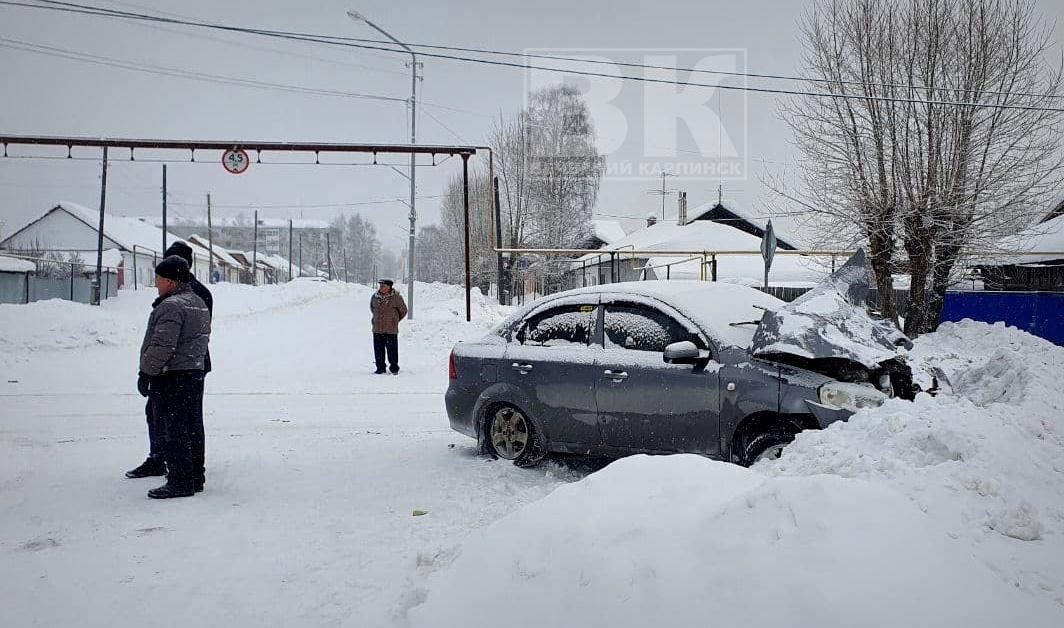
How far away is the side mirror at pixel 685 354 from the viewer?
17.2 feet

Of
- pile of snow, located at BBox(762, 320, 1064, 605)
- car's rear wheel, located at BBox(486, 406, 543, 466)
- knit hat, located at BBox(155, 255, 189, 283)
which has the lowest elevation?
car's rear wheel, located at BBox(486, 406, 543, 466)

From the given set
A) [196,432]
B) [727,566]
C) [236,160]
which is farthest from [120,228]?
[727,566]

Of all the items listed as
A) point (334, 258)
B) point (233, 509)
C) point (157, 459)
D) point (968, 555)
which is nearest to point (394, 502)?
point (233, 509)

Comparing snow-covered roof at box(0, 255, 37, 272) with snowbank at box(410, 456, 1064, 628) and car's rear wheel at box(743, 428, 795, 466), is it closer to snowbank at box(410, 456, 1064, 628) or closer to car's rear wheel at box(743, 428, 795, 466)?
car's rear wheel at box(743, 428, 795, 466)

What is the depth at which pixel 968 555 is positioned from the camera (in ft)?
8.43

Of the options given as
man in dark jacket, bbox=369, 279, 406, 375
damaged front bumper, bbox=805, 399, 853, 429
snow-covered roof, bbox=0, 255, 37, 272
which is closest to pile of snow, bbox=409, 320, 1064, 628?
damaged front bumper, bbox=805, 399, 853, 429

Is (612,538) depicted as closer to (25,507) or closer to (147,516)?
(147,516)

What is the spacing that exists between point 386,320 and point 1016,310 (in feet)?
50.5

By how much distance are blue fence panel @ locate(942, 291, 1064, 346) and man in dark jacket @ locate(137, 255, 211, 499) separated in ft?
59.9

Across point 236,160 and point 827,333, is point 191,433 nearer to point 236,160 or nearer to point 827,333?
point 827,333

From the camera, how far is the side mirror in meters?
5.25

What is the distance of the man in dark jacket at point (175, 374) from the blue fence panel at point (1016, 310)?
59.9ft

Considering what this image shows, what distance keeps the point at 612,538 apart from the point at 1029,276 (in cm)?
2418

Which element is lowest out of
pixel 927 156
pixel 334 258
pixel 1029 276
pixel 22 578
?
pixel 22 578
